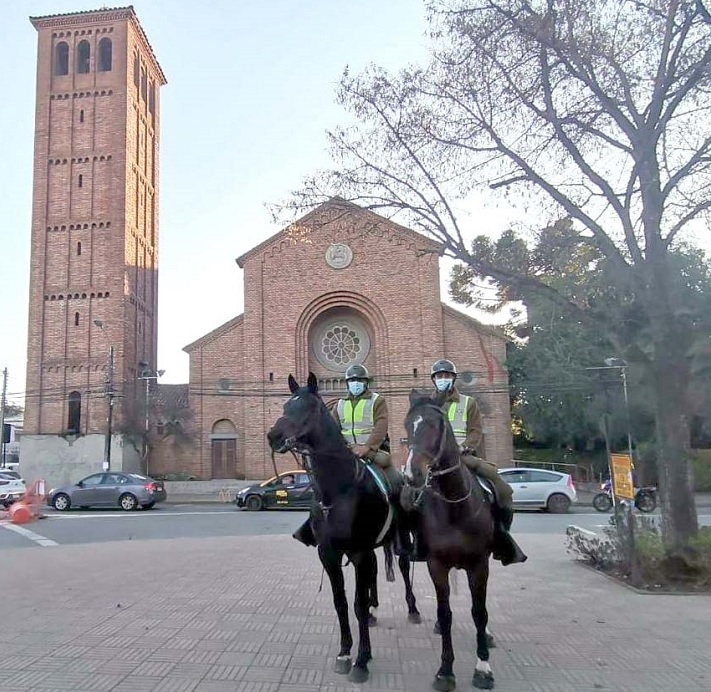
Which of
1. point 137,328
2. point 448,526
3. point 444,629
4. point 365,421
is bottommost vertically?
point 444,629

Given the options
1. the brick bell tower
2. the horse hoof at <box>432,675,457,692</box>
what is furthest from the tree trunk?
the brick bell tower

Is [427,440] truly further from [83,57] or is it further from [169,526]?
[83,57]

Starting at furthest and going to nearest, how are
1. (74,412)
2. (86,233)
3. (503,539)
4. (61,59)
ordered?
(61,59), (86,233), (74,412), (503,539)

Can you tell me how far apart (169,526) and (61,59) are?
38427mm

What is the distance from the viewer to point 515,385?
35969mm

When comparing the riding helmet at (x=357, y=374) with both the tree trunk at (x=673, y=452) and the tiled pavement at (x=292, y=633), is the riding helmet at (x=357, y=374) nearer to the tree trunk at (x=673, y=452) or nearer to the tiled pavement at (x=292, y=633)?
A: the tiled pavement at (x=292, y=633)

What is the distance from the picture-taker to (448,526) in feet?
16.6

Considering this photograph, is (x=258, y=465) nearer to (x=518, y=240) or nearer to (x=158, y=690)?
(x=518, y=240)

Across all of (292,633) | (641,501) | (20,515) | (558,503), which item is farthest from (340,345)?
(292,633)

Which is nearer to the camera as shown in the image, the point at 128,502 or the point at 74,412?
the point at 128,502

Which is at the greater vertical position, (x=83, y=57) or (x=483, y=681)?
(x=83, y=57)

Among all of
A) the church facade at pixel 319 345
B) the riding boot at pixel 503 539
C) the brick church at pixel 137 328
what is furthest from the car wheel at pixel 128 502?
the riding boot at pixel 503 539

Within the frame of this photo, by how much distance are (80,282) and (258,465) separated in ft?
54.8

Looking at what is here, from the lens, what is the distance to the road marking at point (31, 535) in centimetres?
1477
